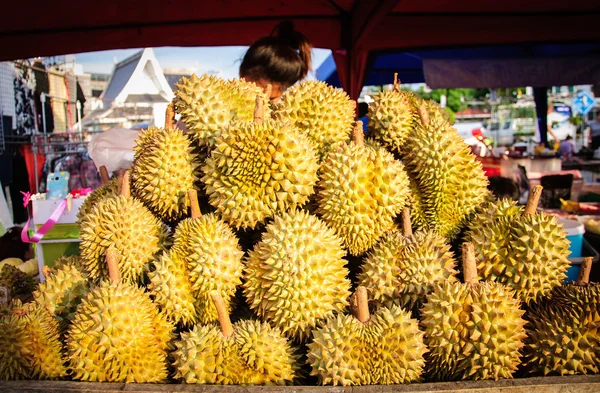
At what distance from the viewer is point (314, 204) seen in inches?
71.9

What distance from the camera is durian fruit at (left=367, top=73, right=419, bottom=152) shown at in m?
2.05

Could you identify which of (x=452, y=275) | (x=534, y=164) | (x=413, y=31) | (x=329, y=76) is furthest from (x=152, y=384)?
(x=534, y=164)

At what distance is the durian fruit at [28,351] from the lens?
1.54 meters

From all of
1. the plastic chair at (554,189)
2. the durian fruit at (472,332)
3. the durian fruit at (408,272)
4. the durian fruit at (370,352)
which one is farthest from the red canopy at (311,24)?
the durian fruit at (370,352)

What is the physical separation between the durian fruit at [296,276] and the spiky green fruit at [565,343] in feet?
2.20

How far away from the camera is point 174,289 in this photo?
5.32 ft

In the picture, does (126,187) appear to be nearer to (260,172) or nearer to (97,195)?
(97,195)

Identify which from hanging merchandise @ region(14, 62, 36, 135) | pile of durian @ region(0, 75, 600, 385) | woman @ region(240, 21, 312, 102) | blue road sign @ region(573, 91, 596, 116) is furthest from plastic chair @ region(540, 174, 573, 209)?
blue road sign @ region(573, 91, 596, 116)

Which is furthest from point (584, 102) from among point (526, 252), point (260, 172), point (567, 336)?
point (260, 172)

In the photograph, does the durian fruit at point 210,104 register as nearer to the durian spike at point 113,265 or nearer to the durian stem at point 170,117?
the durian stem at point 170,117

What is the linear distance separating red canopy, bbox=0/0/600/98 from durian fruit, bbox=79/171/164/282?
288 centimetres

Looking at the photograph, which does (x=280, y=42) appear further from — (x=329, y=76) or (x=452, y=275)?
(x=329, y=76)

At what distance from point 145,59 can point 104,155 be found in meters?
4.32

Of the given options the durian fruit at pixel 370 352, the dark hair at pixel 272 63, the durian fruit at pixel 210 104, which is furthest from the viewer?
the dark hair at pixel 272 63
